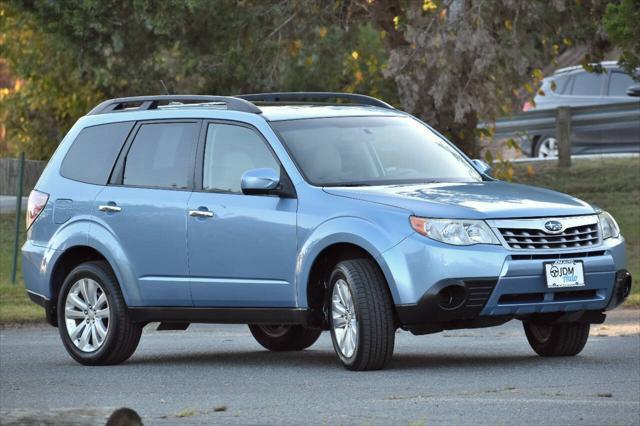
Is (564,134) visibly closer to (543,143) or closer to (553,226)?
(543,143)

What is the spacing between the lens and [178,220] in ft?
39.9

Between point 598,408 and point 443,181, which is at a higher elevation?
point 443,181

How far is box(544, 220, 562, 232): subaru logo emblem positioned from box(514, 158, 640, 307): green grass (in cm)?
1367

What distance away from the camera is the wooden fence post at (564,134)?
29812mm

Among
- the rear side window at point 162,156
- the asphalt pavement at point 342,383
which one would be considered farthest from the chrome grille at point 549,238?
the rear side window at point 162,156

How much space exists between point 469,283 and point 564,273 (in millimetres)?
648

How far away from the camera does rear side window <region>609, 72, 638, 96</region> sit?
3183cm

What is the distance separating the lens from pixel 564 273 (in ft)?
36.2

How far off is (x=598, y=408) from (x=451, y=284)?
1.74 meters

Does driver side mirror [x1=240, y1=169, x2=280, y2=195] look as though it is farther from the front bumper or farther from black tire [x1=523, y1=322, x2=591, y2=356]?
black tire [x1=523, y1=322, x2=591, y2=356]

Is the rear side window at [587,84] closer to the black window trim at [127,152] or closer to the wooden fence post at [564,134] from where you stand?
the wooden fence post at [564,134]

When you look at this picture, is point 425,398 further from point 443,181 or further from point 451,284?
point 443,181

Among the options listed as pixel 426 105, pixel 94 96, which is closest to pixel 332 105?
pixel 426 105

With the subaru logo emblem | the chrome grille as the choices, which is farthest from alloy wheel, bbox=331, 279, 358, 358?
the subaru logo emblem
